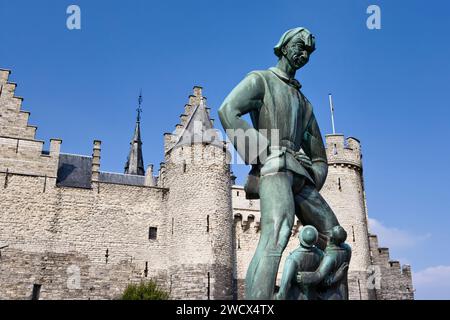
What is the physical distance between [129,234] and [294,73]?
74.4 feet

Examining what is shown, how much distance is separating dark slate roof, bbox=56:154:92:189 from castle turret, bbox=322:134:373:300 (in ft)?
45.0

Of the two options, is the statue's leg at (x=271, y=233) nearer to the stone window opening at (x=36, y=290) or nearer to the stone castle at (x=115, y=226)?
the stone castle at (x=115, y=226)

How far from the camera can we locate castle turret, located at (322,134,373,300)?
28.9m

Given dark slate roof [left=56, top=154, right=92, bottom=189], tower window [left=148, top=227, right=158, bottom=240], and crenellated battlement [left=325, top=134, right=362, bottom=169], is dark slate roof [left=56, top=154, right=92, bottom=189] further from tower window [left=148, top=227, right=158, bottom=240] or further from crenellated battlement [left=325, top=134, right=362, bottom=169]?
crenellated battlement [left=325, top=134, right=362, bottom=169]

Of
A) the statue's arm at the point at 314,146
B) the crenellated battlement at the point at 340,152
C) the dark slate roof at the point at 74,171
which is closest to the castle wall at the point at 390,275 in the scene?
the crenellated battlement at the point at 340,152

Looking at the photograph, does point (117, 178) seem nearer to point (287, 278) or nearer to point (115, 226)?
point (115, 226)

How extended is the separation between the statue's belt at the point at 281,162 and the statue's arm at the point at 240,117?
108mm

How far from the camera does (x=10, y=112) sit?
26500 mm

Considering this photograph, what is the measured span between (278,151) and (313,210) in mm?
639

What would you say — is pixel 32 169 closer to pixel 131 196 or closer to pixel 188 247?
pixel 131 196

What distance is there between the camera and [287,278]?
4059 mm
